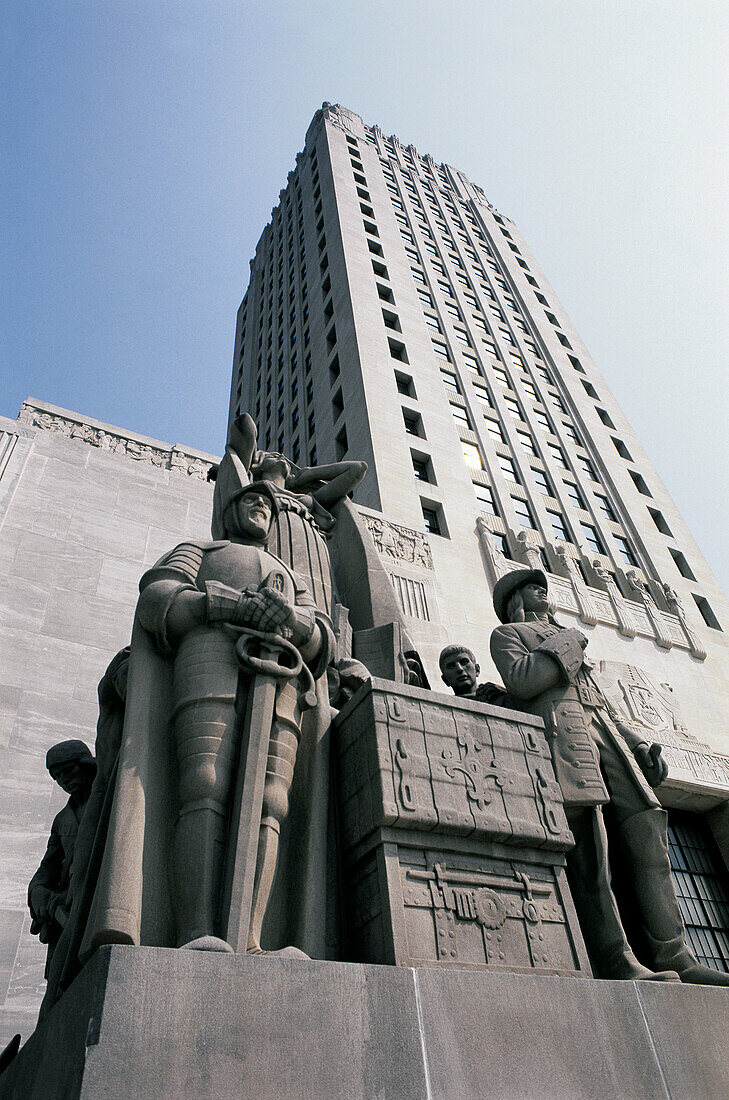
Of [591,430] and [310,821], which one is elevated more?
[591,430]

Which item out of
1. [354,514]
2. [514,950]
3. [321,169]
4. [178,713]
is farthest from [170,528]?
[321,169]

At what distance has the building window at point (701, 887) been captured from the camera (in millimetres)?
15380

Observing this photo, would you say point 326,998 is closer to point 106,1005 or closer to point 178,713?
point 106,1005

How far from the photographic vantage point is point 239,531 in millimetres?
5758

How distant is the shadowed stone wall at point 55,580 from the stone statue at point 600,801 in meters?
6.99

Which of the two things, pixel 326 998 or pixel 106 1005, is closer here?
pixel 106 1005

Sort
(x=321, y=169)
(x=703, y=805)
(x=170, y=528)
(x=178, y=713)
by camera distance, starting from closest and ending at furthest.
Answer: (x=178, y=713)
(x=170, y=528)
(x=703, y=805)
(x=321, y=169)

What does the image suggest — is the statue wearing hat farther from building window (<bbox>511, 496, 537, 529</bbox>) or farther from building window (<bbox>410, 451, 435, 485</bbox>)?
building window (<bbox>511, 496, 537, 529</bbox>)

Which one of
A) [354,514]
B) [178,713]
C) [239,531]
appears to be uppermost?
[354,514]

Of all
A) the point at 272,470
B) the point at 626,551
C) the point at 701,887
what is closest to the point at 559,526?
the point at 626,551

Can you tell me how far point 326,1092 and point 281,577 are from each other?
2.92m

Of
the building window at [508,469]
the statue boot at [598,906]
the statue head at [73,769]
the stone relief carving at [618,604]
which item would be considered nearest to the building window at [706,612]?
the stone relief carving at [618,604]

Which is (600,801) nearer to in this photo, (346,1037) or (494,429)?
(346,1037)

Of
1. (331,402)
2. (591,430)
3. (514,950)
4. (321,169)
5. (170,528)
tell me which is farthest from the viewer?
(321,169)
